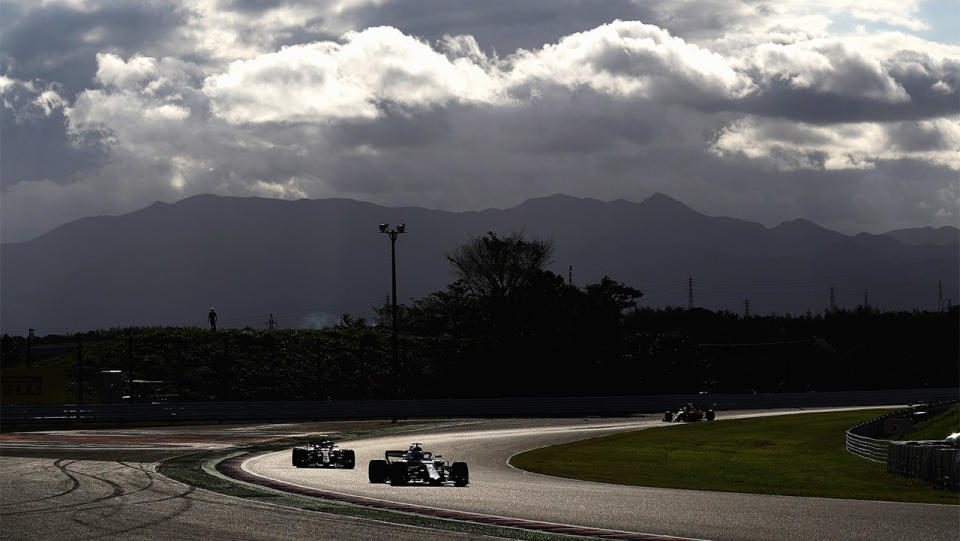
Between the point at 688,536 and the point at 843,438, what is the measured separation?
3195cm

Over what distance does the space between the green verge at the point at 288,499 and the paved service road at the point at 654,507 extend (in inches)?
50.1

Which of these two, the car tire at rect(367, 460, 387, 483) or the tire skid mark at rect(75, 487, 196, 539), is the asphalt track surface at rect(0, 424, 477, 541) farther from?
the car tire at rect(367, 460, 387, 483)

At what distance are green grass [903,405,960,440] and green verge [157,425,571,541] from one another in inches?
983

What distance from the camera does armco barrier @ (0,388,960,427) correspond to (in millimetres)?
56500

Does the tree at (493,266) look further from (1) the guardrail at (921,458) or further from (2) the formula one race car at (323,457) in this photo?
(2) the formula one race car at (323,457)

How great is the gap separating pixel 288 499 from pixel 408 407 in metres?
42.5

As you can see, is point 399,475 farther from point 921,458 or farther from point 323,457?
point 921,458

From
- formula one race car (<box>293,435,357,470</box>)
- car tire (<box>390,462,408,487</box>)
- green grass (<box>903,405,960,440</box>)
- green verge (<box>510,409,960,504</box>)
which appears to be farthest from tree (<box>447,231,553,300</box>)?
car tire (<box>390,462,408,487</box>)

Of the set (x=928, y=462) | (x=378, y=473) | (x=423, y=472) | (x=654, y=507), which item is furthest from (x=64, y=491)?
(x=928, y=462)

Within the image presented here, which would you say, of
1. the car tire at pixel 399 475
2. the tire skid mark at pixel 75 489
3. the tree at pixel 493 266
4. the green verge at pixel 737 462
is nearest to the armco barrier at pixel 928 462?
the green verge at pixel 737 462

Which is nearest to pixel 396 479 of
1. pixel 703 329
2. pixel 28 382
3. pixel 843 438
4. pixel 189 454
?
pixel 189 454

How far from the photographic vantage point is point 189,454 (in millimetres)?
35688

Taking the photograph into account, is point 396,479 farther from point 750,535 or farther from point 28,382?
point 28,382

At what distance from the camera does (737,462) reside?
3569 cm
